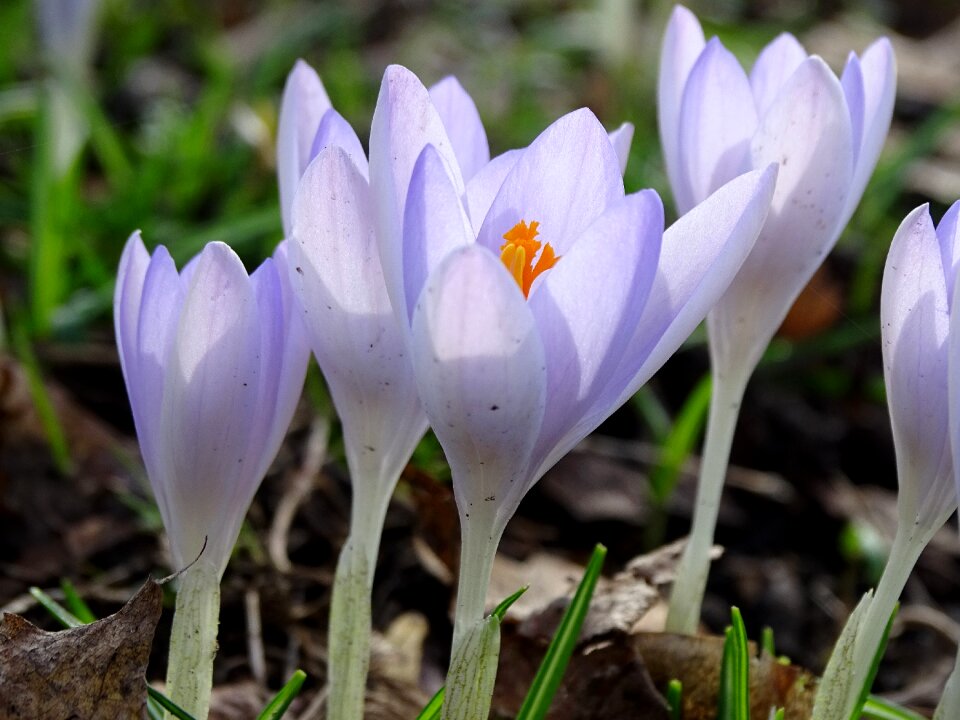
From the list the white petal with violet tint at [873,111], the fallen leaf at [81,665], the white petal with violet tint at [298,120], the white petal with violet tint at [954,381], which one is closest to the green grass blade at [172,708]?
the fallen leaf at [81,665]

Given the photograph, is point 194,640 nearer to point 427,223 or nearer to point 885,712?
point 427,223

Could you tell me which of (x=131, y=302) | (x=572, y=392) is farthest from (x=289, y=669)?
(x=572, y=392)

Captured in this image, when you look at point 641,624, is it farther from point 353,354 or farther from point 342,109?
point 342,109

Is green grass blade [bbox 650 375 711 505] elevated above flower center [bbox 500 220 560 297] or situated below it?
below

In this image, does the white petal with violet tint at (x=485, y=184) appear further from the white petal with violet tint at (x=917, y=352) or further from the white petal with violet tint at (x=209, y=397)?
the white petal with violet tint at (x=917, y=352)

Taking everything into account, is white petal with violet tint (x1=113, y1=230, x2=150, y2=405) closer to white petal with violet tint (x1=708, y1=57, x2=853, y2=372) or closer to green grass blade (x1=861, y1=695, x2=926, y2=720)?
white petal with violet tint (x1=708, y1=57, x2=853, y2=372)

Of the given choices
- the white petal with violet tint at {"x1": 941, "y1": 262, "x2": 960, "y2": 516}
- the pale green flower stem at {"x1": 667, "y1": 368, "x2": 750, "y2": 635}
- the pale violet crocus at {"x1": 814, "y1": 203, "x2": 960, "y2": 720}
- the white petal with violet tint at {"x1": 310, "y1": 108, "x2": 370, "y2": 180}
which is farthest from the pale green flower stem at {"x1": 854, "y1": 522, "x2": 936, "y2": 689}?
the white petal with violet tint at {"x1": 310, "y1": 108, "x2": 370, "y2": 180}
